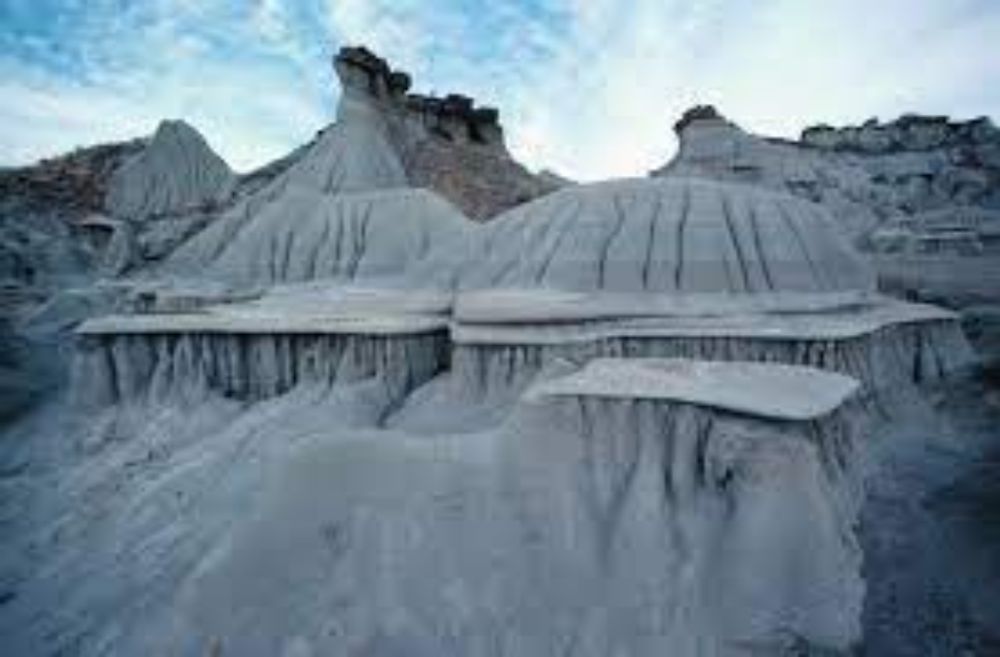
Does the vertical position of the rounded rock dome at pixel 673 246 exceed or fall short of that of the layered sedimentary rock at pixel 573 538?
it exceeds it

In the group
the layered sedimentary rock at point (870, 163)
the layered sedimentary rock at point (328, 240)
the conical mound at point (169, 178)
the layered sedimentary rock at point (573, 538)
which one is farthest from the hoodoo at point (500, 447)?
the layered sedimentary rock at point (870, 163)

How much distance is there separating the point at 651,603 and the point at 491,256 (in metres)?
8.31

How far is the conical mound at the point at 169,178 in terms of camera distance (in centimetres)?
2852

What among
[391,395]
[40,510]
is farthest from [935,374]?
[40,510]

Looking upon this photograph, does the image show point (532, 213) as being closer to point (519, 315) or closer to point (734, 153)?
point (519, 315)

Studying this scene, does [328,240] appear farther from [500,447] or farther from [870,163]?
[870,163]

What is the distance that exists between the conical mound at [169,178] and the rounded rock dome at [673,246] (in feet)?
65.3

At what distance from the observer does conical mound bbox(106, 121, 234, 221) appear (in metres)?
28.5

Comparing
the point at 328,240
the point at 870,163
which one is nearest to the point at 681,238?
the point at 328,240

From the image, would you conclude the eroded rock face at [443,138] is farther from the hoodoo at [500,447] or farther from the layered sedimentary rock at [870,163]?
the hoodoo at [500,447]

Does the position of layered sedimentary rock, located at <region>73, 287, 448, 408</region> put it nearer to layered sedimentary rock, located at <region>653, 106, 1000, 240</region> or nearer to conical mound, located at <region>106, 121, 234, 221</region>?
conical mound, located at <region>106, 121, 234, 221</region>

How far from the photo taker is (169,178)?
2958 centimetres

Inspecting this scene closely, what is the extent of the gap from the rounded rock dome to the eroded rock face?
1624cm

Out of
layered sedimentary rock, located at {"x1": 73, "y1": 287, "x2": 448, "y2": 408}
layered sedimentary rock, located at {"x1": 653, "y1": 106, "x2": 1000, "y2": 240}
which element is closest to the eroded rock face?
layered sedimentary rock, located at {"x1": 653, "y1": 106, "x2": 1000, "y2": 240}
